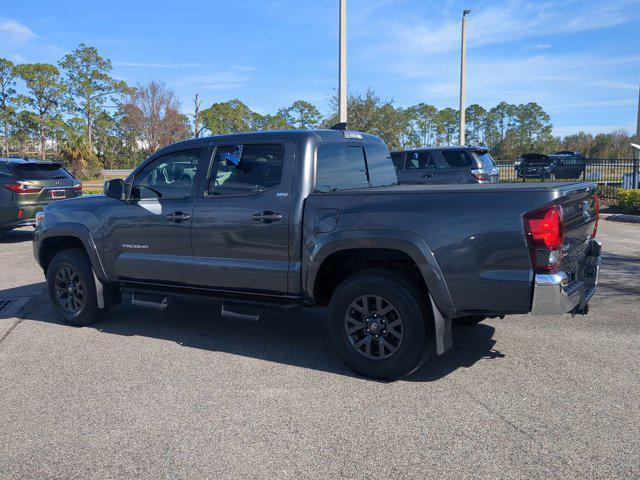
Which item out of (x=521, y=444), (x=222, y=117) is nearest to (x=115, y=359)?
(x=521, y=444)

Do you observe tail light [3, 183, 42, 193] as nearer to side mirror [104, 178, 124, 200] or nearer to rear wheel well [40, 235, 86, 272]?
rear wheel well [40, 235, 86, 272]

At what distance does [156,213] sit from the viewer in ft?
18.2

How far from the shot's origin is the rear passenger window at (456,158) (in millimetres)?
13613

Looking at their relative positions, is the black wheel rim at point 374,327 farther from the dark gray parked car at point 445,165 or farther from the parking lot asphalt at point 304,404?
the dark gray parked car at point 445,165

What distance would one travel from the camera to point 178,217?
5.36m

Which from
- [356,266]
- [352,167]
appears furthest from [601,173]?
[356,266]

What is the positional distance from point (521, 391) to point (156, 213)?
358 cm

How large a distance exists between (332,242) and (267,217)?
68 cm

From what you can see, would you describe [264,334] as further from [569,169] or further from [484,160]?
[569,169]

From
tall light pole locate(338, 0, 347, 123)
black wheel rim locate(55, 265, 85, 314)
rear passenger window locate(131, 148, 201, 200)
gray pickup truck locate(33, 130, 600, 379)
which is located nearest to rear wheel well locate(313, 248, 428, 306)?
gray pickup truck locate(33, 130, 600, 379)

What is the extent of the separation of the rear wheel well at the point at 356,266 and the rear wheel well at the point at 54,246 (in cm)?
296

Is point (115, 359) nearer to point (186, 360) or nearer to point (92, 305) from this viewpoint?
point (186, 360)

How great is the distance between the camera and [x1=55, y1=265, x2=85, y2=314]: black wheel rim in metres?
6.18

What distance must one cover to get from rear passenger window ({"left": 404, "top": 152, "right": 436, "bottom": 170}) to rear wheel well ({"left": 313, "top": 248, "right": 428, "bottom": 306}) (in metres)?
9.64
